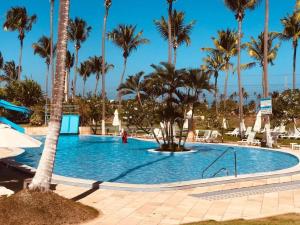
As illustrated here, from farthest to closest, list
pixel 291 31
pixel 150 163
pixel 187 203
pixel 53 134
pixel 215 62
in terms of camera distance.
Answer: pixel 215 62
pixel 291 31
pixel 150 163
pixel 187 203
pixel 53 134

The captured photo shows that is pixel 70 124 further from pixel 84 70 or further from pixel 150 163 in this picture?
pixel 84 70

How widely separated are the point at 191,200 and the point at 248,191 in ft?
6.33

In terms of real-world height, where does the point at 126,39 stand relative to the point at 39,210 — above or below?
above

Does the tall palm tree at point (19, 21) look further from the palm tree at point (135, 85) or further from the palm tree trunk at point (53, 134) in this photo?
the palm tree trunk at point (53, 134)

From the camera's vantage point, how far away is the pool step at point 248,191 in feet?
33.6

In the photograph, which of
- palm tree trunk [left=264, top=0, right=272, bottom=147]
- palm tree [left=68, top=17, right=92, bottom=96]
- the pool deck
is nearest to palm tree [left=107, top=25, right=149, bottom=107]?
palm tree [left=68, top=17, right=92, bottom=96]

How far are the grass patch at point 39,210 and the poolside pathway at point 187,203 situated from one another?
45 centimetres

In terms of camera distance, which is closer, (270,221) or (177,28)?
(270,221)

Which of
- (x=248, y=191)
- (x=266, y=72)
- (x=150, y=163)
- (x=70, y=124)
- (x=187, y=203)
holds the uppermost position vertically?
(x=266, y=72)

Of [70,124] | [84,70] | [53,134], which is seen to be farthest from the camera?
[84,70]

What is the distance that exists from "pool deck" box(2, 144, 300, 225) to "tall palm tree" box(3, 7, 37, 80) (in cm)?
4878

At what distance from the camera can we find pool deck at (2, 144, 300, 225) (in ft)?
27.2

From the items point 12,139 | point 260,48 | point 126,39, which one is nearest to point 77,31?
point 126,39

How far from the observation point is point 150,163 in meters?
18.2
